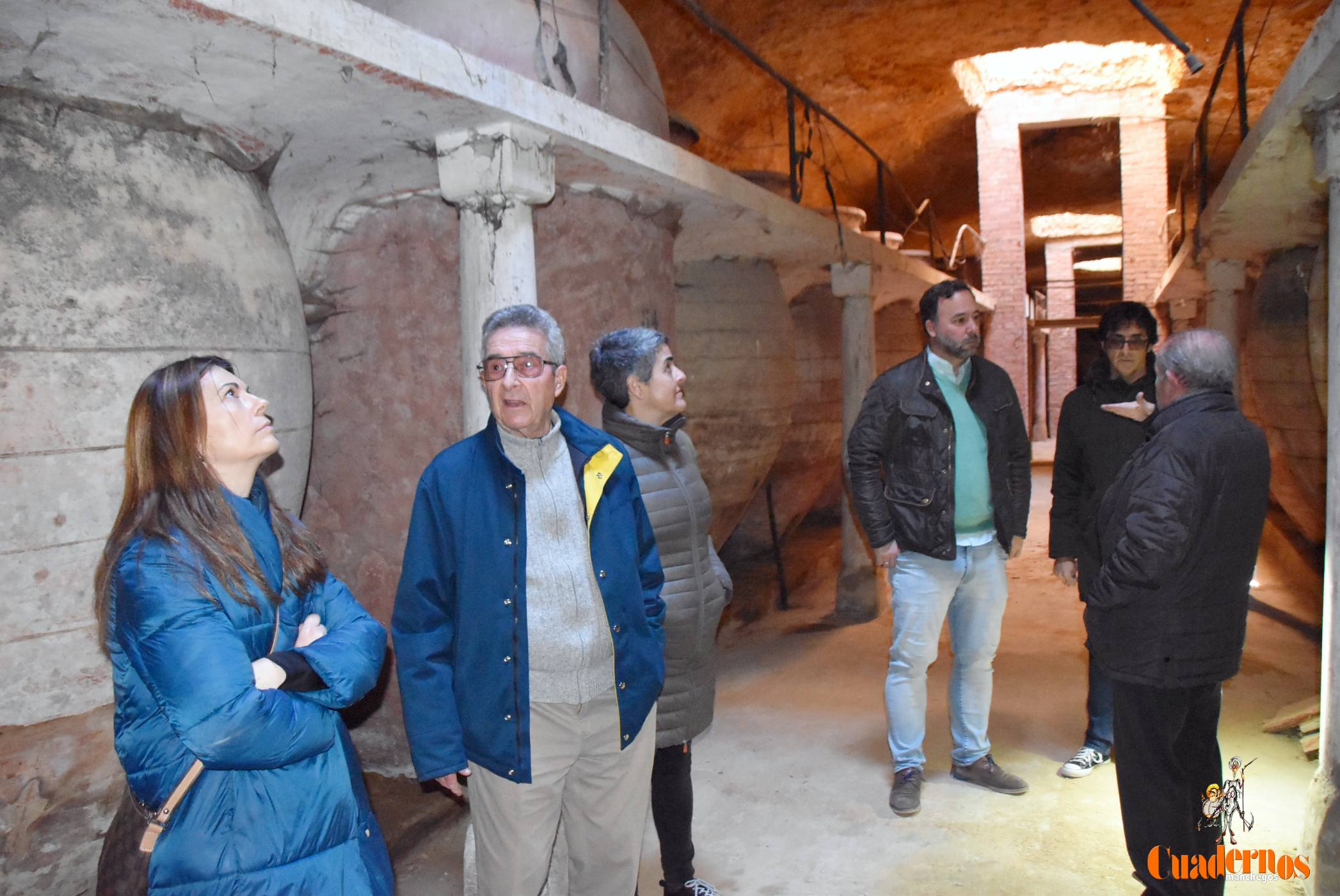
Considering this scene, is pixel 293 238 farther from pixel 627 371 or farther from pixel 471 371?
pixel 627 371

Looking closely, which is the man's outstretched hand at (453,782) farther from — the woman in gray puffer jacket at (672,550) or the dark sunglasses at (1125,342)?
the dark sunglasses at (1125,342)

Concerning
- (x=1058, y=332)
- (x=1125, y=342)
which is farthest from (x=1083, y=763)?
(x=1058, y=332)

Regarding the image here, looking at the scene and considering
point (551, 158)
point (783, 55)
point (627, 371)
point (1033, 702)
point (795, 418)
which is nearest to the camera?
point (627, 371)

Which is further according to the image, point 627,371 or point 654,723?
point 627,371

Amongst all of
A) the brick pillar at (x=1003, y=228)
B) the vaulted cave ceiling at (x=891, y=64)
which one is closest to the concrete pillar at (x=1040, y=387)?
the vaulted cave ceiling at (x=891, y=64)

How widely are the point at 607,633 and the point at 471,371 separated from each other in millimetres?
→ 1498

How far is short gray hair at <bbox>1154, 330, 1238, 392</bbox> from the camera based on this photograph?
2727mm

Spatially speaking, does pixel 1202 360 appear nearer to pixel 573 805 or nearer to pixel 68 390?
pixel 573 805

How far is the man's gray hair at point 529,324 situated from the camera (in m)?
2.37

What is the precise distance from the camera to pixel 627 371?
2.86 meters

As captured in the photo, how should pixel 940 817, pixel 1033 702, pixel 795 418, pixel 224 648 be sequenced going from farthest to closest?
pixel 795 418
pixel 1033 702
pixel 940 817
pixel 224 648

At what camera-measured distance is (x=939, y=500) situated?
3.56 m

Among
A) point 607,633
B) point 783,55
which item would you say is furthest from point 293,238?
point 783,55

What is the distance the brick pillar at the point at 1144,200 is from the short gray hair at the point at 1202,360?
1075 cm
